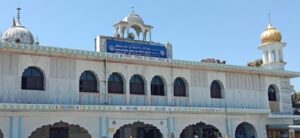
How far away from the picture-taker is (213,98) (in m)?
23.0

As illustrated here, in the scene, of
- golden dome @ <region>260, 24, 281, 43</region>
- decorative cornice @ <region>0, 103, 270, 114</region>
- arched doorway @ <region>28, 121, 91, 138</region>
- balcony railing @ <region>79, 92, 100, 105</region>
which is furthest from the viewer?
golden dome @ <region>260, 24, 281, 43</region>

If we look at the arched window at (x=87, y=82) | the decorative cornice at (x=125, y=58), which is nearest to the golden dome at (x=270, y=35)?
the decorative cornice at (x=125, y=58)

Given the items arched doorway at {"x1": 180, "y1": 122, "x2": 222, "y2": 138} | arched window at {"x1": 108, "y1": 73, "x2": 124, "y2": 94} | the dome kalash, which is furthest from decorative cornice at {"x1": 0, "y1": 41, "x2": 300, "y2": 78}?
the dome kalash

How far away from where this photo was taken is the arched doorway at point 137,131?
23281 mm

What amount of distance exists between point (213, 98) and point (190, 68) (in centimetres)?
226

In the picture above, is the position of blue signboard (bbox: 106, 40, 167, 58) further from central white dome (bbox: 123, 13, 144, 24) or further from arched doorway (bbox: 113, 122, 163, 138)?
arched doorway (bbox: 113, 122, 163, 138)

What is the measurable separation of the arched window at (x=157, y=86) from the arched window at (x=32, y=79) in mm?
5791

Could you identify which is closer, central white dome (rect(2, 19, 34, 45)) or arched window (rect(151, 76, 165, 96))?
arched window (rect(151, 76, 165, 96))

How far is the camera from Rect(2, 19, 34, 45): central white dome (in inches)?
945

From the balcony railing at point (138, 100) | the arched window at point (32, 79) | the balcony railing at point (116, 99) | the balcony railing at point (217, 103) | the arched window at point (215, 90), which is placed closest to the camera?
the arched window at point (32, 79)

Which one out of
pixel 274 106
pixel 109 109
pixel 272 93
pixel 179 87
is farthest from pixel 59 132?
pixel 272 93

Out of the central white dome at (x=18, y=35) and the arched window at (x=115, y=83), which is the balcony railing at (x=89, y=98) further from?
the central white dome at (x=18, y=35)

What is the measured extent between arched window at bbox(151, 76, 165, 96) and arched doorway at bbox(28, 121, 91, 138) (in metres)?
3.97

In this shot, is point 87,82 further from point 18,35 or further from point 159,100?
point 18,35
